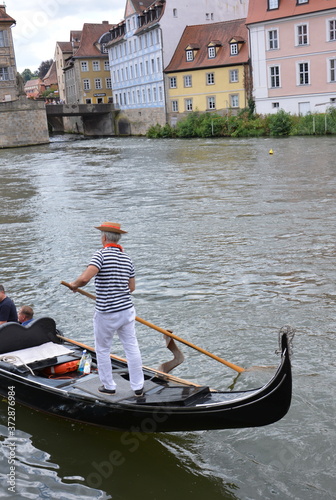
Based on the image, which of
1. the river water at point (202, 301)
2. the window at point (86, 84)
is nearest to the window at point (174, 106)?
the window at point (86, 84)

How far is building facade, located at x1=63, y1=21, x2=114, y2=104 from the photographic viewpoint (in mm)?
81438

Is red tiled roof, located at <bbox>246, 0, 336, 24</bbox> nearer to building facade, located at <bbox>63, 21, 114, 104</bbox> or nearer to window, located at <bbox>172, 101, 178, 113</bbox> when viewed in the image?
window, located at <bbox>172, 101, 178, 113</bbox>

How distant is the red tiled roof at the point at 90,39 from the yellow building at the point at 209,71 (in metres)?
25.5

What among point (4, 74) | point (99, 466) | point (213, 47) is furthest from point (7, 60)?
point (99, 466)

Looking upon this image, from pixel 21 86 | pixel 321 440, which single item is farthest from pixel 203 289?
pixel 21 86

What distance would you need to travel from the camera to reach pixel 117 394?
6543 mm

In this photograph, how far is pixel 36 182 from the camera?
29.8m

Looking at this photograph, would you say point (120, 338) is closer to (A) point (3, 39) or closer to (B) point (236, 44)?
(B) point (236, 44)

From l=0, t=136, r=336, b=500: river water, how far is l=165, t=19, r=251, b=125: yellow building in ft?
85.7

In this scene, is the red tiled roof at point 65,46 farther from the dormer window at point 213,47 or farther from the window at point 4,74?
the dormer window at point 213,47

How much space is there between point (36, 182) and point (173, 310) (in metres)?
20.3

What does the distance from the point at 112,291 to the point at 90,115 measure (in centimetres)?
6807

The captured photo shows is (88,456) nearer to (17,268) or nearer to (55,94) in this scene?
(17,268)

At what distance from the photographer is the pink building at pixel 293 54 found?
148 ft
